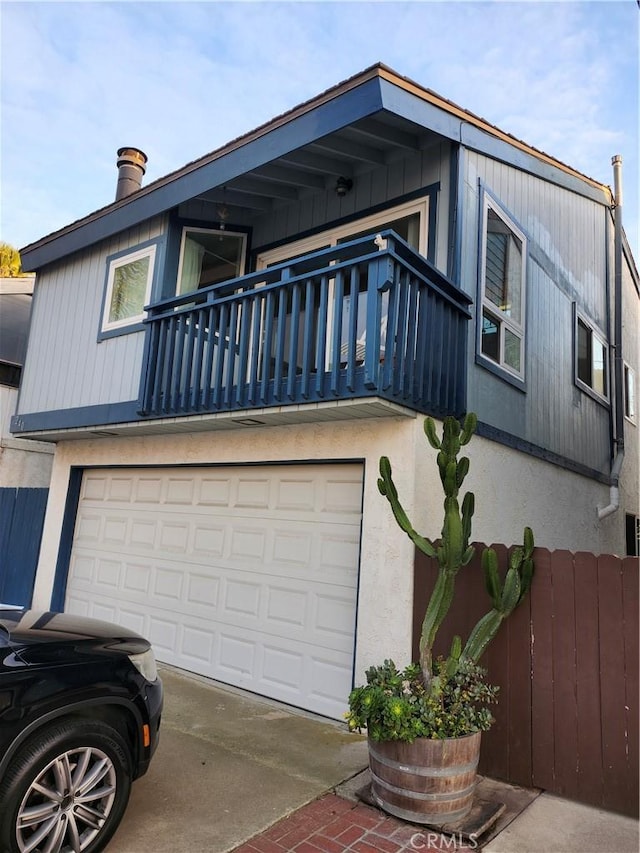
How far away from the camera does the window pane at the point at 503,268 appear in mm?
6297

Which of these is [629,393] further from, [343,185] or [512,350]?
[343,185]

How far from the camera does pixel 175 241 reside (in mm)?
7211

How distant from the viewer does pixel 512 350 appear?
656cm

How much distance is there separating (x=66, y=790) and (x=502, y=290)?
6018 mm

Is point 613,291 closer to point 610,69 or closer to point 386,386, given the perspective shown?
point 610,69

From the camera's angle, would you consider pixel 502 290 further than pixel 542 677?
Yes

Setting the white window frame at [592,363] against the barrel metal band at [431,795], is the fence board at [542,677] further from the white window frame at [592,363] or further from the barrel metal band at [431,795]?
the white window frame at [592,363]

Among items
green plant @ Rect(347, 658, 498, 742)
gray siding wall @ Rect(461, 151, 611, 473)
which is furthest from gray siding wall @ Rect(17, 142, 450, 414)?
green plant @ Rect(347, 658, 498, 742)

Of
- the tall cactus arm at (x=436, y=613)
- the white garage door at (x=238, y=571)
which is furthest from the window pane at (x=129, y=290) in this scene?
the tall cactus arm at (x=436, y=613)

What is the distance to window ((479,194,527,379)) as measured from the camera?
6062 millimetres

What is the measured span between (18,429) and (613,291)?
1018 centimetres

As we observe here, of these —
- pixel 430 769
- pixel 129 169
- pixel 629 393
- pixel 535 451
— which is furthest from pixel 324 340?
pixel 629 393

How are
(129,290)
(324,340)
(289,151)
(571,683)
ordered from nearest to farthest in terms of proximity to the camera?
(571,683) → (324,340) → (289,151) → (129,290)

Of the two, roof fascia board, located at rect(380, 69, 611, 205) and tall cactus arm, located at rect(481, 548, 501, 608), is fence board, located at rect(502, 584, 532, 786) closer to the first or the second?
tall cactus arm, located at rect(481, 548, 501, 608)
